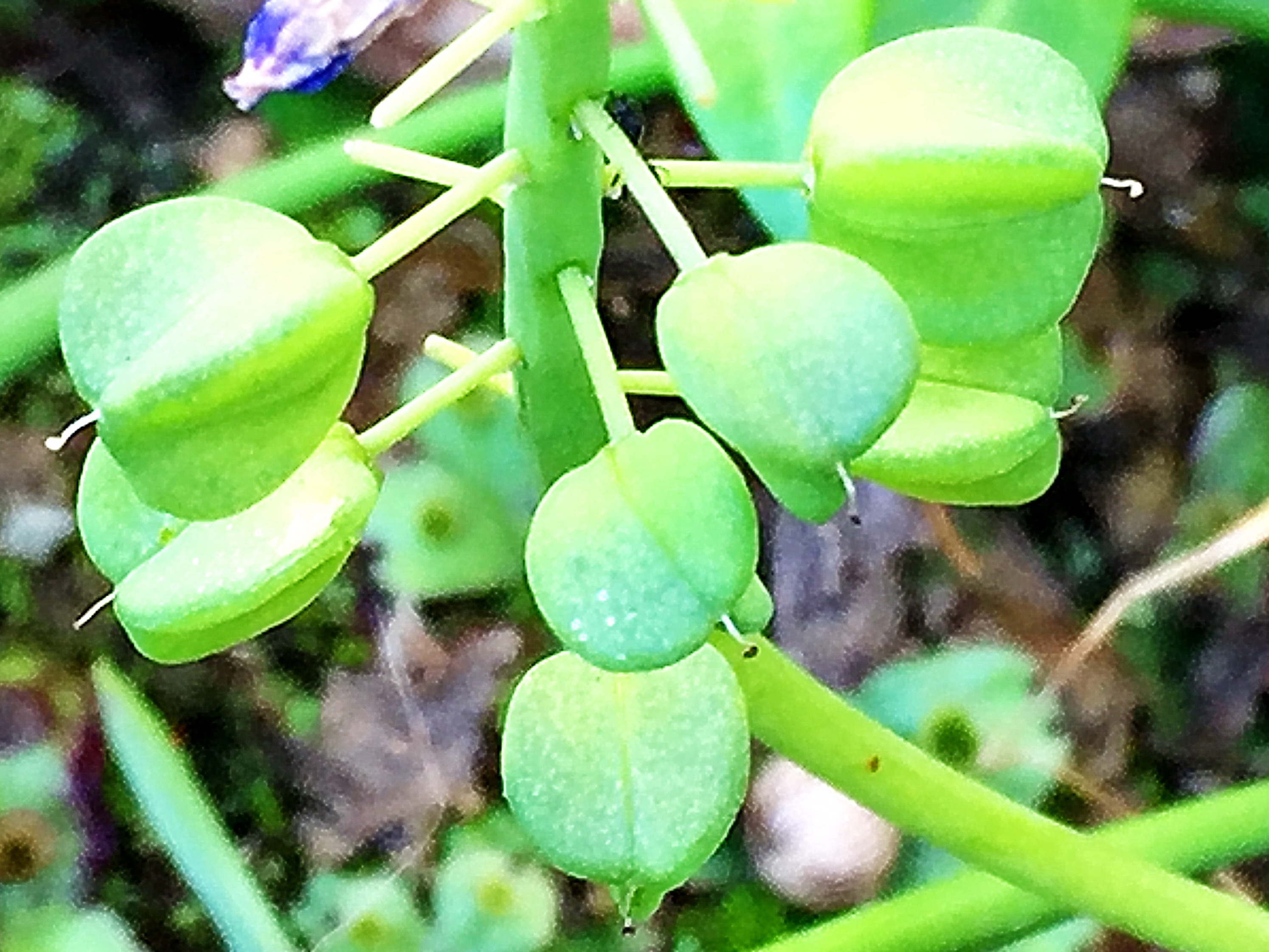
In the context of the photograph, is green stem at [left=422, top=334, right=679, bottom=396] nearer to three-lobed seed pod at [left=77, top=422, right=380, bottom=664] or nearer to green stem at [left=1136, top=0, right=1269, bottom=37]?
three-lobed seed pod at [left=77, top=422, right=380, bottom=664]

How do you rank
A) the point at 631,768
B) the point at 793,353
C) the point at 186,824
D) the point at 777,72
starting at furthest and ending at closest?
the point at 186,824 → the point at 777,72 → the point at 631,768 → the point at 793,353

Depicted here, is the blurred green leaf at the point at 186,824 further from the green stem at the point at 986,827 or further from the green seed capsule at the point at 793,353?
the green seed capsule at the point at 793,353

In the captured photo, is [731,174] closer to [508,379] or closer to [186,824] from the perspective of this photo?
[508,379]

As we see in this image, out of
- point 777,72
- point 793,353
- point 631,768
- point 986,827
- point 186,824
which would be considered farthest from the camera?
point 186,824

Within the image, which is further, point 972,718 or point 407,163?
point 972,718

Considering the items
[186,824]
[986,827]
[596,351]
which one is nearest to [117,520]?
[596,351]

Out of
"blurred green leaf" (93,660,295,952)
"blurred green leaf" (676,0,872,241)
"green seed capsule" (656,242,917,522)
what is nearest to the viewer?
"green seed capsule" (656,242,917,522)

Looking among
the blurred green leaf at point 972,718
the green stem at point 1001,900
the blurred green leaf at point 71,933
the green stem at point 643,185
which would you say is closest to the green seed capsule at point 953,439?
the green stem at point 643,185

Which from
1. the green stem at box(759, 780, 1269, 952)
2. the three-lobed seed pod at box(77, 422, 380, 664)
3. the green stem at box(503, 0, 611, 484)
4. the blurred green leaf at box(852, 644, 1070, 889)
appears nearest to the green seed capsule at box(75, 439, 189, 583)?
the three-lobed seed pod at box(77, 422, 380, 664)
